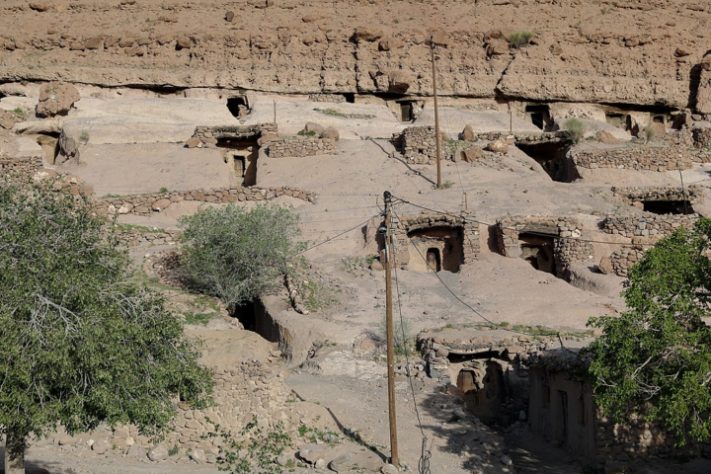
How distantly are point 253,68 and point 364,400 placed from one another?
2829cm

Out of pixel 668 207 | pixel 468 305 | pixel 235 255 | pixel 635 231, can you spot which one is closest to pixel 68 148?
pixel 235 255

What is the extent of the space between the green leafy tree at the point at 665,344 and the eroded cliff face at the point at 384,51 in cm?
3073

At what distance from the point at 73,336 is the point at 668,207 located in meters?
24.4

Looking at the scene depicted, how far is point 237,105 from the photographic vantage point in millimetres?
45000

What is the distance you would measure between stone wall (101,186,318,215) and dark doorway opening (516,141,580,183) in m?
9.64

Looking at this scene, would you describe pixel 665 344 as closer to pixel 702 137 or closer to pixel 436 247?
pixel 436 247

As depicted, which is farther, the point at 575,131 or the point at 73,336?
the point at 575,131

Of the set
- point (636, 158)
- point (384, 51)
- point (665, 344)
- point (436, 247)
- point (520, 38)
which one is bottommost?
point (665, 344)

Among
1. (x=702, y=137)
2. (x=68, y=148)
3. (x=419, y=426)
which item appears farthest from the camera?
(x=702, y=137)

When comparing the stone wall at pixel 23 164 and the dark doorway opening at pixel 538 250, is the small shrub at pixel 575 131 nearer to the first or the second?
the dark doorway opening at pixel 538 250

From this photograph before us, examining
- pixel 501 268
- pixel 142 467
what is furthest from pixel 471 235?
pixel 142 467

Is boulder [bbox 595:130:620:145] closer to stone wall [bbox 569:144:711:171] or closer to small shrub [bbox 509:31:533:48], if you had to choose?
stone wall [bbox 569:144:711:171]

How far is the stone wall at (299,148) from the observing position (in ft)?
114

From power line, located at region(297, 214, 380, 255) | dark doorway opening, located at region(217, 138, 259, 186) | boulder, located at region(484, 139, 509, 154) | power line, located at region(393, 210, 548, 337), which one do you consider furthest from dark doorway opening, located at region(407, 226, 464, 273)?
dark doorway opening, located at region(217, 138, 259, 186)
